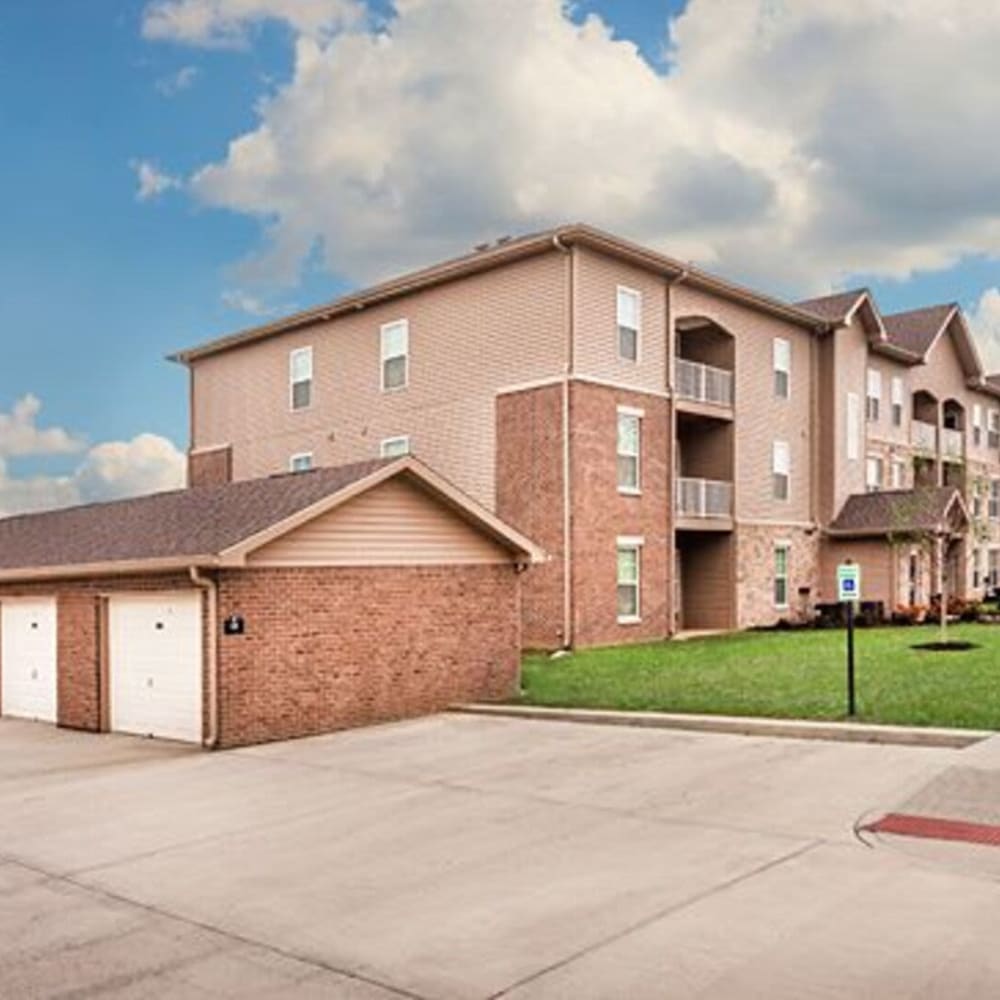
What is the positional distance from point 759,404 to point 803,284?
30.0 feet

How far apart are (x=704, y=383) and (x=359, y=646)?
49.1 ft

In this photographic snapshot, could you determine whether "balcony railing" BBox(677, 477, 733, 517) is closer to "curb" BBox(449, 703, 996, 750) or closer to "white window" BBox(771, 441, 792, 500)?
"white window" BBox(771, 441, 792, 500)

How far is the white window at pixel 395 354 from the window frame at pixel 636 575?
287 inches

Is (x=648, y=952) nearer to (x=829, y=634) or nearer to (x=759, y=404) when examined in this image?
(x=829, y=634)

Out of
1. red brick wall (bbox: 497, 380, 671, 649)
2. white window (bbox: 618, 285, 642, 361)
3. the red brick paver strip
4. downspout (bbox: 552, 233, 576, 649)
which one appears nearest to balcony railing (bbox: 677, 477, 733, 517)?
red brick wall (bbox: 497, 380, 671, 649)

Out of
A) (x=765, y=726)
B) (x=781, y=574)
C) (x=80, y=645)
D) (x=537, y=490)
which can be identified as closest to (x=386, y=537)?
(x=80, y=645)

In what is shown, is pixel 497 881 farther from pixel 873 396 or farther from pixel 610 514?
pixel 873 396

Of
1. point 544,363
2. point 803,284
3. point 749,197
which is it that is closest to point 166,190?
point 544,363

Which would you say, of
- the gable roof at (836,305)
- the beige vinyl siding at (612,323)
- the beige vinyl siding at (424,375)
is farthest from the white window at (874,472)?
the beige vinyl siding at (424,375)

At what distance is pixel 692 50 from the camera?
55.8 feet

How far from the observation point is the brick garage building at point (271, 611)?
1509 cm

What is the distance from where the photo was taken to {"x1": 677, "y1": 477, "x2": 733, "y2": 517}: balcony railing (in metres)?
27.8

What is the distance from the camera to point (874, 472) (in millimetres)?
36031

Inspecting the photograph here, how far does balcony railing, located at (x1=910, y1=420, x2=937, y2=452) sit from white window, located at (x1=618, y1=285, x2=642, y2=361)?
16.8 m
